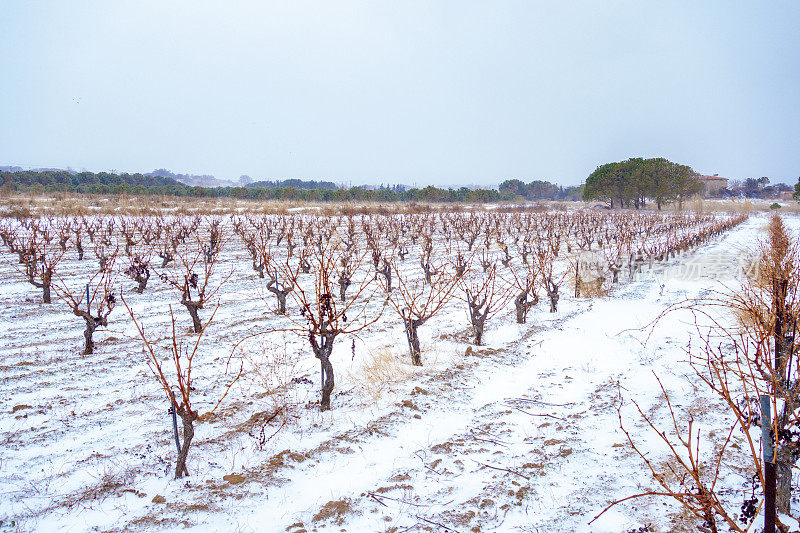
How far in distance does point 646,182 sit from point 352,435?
161 feet

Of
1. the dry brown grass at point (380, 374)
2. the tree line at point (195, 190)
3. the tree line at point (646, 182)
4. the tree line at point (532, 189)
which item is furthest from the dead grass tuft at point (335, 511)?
the tree line at point (532, 189)

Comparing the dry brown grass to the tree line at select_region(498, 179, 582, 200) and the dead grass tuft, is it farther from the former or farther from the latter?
the tree line at select_region(498, 179, 582, 200)

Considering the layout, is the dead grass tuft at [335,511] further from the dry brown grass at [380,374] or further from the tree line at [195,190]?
the tree line at [195,190]

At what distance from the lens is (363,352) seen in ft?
18.1

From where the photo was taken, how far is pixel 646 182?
1732 inches

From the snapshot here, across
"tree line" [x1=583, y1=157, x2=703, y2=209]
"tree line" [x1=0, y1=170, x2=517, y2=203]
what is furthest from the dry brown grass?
"tree line" [x1=583, y1=157, x2=703, y2=209]

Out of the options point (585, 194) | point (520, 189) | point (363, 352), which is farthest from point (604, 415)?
point (520, 189)

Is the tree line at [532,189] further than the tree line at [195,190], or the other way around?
the tree line at [532,189]

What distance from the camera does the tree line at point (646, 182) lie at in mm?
42875

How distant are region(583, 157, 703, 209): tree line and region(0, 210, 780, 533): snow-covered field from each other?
145ft

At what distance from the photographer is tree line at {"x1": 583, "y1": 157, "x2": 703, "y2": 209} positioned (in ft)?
141

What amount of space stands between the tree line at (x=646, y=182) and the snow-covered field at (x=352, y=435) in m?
44.2

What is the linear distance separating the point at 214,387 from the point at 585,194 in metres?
51.5

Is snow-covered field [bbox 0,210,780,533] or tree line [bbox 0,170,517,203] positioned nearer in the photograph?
snow-covered field [bbox 0,210,780,533]
